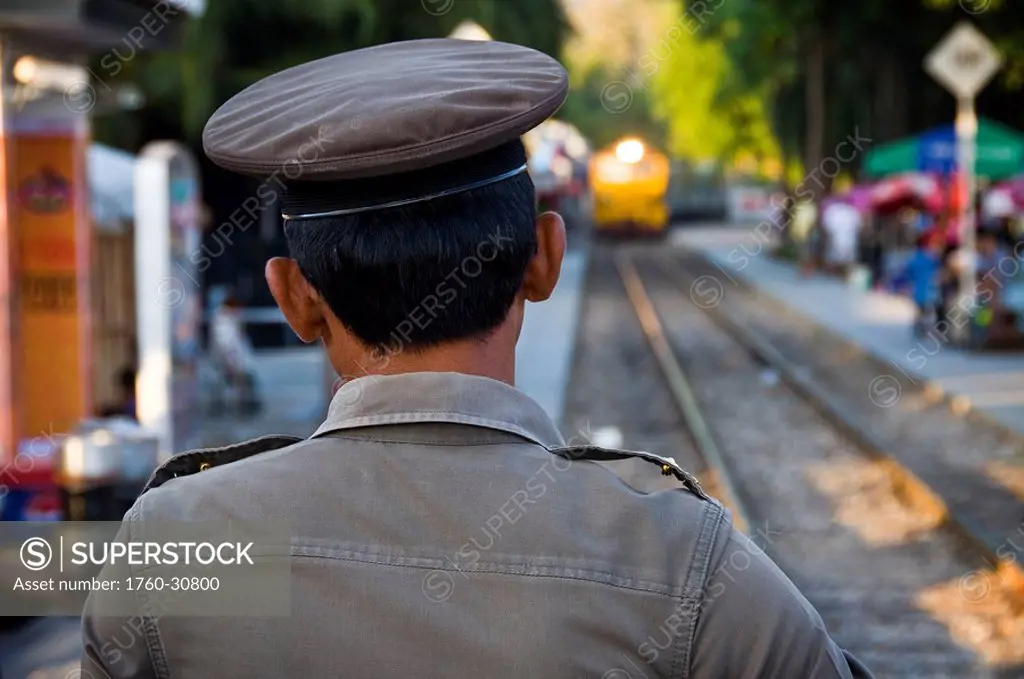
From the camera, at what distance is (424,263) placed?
65.6 inches

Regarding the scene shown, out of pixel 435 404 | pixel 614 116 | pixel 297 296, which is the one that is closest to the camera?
pixel 435 404

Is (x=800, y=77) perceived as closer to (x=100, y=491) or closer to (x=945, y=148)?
(x=945, y=148)

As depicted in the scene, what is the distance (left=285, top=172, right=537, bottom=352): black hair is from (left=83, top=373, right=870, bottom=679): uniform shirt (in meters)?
0.13

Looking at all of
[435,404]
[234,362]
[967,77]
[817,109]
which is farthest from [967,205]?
[817,109]

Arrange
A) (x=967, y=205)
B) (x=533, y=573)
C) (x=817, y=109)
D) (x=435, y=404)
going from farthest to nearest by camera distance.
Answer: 1. (x=817, y=109)
2. (x=967, y=205)
3. (x=435, y=404)
4. (x=533, y=573)

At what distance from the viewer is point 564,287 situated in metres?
36.4

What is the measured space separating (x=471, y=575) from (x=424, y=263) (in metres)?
0.36

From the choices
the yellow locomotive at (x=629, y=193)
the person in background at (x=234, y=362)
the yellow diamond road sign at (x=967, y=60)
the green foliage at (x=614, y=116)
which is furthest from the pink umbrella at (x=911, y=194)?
the green foliage at (x=614, y=116)

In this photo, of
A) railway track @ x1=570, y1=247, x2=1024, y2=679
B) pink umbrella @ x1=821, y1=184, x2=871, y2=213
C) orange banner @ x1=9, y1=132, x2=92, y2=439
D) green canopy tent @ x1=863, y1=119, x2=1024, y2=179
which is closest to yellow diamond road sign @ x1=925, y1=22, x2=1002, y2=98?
green canopy tent @ x1=863, y1=119, x2=1024, y2=179

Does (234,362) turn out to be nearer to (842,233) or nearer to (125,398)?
(125,398)

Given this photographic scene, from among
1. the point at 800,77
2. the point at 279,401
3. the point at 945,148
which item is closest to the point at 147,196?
the point at 279,401

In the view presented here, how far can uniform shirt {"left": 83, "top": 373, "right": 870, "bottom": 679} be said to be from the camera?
1475 mm

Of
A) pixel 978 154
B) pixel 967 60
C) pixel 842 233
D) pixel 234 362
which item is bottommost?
pixel 842 233

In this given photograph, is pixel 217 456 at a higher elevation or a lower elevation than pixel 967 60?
lower
